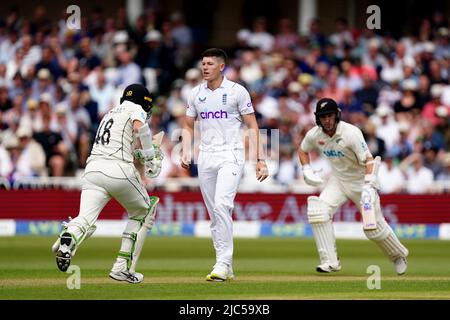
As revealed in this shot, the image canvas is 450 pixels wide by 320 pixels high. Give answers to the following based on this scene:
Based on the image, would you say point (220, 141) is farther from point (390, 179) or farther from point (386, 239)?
point (390, 179)

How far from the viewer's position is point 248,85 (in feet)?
67.5

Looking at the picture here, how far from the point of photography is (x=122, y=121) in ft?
32.0

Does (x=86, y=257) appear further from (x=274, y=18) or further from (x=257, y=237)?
(x=274, y=18)

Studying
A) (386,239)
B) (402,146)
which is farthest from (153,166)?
(402,146)

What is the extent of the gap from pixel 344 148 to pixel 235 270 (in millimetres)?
1773

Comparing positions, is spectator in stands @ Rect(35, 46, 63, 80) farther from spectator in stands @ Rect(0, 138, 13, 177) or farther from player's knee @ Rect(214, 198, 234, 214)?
player's knee @ Rect(214, 198, 234, 214)

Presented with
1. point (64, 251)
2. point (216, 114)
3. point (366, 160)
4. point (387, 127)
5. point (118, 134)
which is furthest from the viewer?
point (387, 127)

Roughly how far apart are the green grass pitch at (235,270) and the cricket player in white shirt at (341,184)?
0.27m

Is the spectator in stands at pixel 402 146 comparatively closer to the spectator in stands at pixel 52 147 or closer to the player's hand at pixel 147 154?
the spectator in stands at pixel 52 147

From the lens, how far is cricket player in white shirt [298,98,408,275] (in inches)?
438

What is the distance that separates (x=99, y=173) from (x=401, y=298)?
2.78 m

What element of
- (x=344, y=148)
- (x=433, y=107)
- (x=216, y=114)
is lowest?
(x=344, y=148)

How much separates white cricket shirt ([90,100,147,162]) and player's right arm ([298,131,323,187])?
2440 millimetres
